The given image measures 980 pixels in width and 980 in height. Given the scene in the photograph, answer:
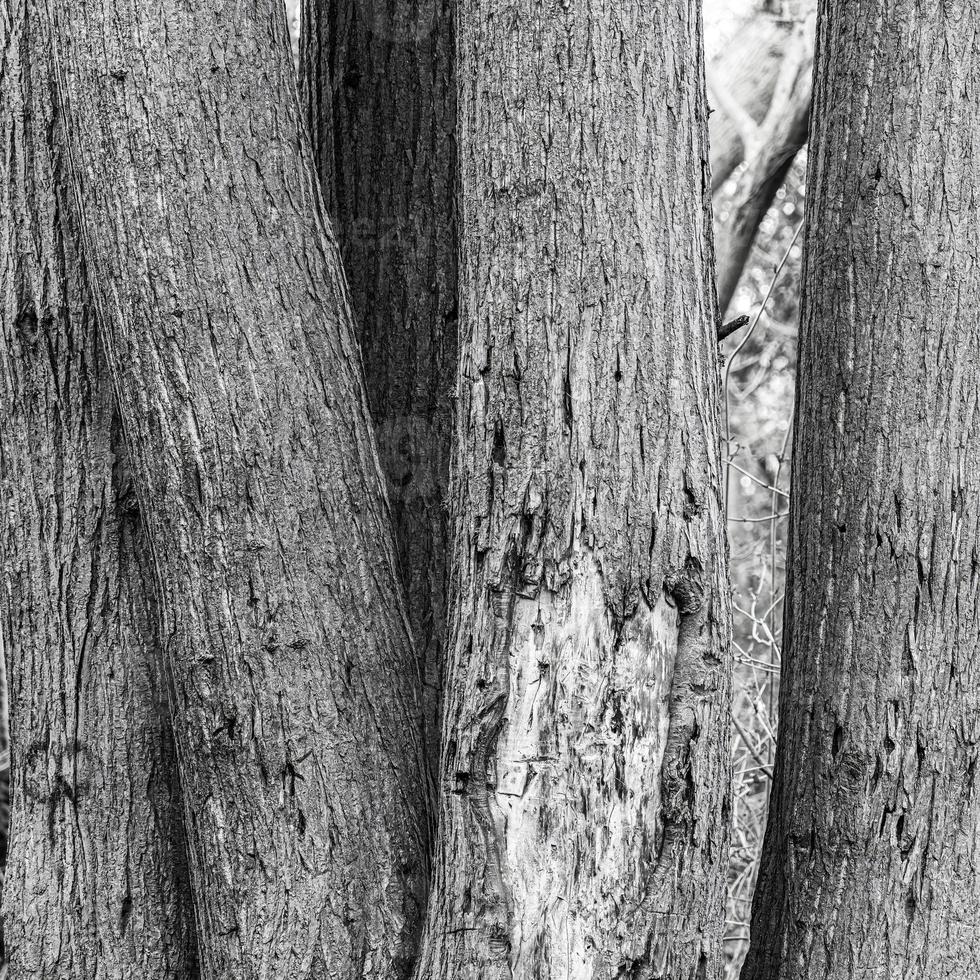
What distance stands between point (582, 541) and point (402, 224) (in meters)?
1.22

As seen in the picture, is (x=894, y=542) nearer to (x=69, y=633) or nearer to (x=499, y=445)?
(x=499, y=445)

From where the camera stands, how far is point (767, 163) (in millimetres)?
6266

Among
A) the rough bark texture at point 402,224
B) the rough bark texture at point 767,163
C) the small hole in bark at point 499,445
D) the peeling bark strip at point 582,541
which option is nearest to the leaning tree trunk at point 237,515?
the peeling bark strip at point 582,541

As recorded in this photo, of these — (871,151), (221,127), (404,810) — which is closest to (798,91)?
(871,151)

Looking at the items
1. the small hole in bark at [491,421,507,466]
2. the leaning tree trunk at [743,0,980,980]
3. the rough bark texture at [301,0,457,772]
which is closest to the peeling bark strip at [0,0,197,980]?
the rough bark texture at [301,0,457,772]

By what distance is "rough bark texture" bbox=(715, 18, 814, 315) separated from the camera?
20.5ft

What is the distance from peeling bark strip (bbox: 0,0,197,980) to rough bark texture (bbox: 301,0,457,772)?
648 mm

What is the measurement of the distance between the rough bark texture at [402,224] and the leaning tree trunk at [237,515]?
2.06 ft

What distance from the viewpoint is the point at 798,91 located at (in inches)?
249

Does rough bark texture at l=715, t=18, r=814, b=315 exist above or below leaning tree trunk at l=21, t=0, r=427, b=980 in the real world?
above

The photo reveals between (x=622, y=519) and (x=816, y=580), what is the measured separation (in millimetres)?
504

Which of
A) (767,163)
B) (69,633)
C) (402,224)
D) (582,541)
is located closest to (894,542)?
(582,541)

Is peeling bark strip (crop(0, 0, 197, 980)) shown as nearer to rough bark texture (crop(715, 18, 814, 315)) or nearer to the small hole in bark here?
the small hole in bark

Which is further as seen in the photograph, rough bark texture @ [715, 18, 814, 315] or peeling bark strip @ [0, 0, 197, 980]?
rough bark texture @ [715, 18, 814, 315]
